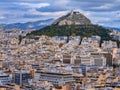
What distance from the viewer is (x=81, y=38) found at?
67500 millimetres

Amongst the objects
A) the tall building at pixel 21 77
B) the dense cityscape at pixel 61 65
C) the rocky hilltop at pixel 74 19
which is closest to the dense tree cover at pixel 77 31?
the dense cityscape at pixel 61 65

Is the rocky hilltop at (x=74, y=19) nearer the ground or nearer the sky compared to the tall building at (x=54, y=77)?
nearer the sky

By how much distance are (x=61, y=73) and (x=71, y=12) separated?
165ft

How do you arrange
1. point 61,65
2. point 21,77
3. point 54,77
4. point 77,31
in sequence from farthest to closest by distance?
point 77,31 < point 61,65 < point 54,77 < point 21,77

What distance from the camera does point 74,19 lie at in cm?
7856

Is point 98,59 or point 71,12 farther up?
point 71,12

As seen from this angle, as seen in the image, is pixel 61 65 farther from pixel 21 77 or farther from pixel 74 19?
pixel 74 19

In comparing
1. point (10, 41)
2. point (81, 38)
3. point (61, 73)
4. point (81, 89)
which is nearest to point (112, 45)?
point (81, 38)

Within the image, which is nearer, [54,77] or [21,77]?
[21,77]

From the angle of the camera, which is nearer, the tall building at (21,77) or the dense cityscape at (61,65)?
the dense cityscape at (61,65)

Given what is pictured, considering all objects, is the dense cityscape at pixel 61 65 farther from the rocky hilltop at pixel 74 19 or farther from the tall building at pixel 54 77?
the rocky hilltop at pixel 74 19

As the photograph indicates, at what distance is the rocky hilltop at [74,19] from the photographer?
251ft

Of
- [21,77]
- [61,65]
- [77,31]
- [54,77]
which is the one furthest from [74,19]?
[21,77]

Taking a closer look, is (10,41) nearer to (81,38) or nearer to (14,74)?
(81,38)
